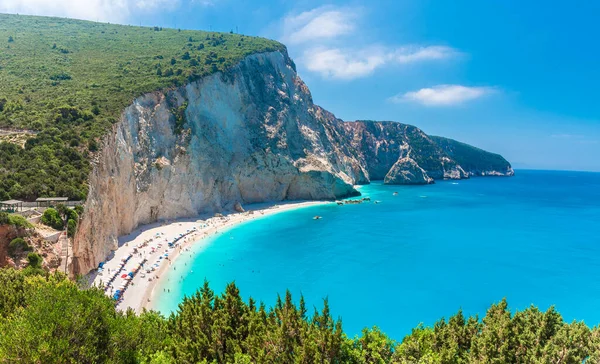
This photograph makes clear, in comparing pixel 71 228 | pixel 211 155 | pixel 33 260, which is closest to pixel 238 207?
pixel 211 155

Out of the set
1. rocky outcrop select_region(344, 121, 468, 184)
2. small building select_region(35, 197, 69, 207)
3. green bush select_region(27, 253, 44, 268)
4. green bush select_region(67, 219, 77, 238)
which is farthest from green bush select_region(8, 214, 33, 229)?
rocky outcrop select_region(344, 121, 468, 184)

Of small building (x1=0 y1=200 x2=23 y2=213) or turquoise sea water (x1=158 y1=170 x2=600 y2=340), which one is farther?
turquoise sea water (x1=158 y1=170 x2=600 y2=340)

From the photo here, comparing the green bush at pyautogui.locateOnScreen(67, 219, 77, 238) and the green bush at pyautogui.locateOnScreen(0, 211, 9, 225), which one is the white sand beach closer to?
the green bush at pyautogui.locateOnScreen(67, 219, 77, 238)

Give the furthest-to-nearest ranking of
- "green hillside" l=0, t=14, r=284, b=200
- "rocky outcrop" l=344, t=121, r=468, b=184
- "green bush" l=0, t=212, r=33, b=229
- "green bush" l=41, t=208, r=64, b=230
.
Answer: "rocky outcrop" l=344, t=121, r=468, b=184, "green hillside" l=0, t=14, r=284, b=200, "green bush" l=41, t=208, r=64, b=230, "green bush" l=0, t=212, r=33, b=229

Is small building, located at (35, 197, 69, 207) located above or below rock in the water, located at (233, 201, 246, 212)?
above

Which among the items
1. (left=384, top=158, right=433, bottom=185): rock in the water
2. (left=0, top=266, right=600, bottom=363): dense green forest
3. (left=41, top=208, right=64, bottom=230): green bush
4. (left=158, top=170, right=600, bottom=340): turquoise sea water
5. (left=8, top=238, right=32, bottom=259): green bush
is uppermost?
(left=384, top=158, right=433, bottom=185): rock in the water

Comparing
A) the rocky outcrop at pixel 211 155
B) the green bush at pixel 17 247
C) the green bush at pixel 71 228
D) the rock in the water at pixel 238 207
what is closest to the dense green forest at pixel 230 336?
the green bush at pixel 17 247

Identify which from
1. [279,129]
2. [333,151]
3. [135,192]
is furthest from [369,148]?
[135,192]

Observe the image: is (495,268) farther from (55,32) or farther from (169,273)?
(55,32)
